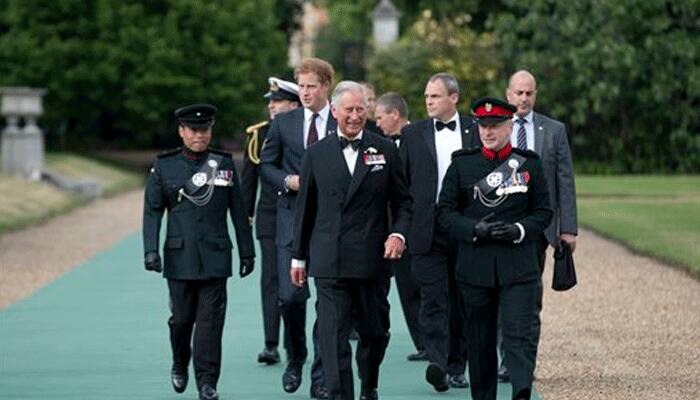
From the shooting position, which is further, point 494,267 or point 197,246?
→ point 197,246

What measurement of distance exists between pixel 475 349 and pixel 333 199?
1088 mm

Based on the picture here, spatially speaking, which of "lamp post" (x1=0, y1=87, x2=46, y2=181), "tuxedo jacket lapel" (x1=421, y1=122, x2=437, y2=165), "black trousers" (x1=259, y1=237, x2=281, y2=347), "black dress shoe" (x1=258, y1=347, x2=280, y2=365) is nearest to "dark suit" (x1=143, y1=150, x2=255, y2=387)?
"tuxedo jacket lapel" (x1=421, y1=122, x2=437, y2=165)

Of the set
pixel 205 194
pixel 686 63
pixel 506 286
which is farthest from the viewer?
pixel 686 63

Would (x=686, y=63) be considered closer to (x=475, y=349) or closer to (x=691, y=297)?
(x=691, y=297)

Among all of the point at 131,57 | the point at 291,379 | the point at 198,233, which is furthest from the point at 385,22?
the point at 198,233

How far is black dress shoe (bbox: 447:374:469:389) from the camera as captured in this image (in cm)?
1257

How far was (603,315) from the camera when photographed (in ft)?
56.3

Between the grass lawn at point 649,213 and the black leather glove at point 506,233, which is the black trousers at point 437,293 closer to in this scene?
the black leather glove at point 506,233

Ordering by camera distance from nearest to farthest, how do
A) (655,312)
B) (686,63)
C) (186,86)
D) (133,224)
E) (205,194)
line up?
(205,194)
(655,312)
(133,224)
(686,63)
(186,86)

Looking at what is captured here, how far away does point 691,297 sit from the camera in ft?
61.0

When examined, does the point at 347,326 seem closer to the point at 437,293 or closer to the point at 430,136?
the point at 437,293

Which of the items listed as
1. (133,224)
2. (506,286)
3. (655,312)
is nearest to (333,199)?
(506,286)

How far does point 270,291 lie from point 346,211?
2.81 metres

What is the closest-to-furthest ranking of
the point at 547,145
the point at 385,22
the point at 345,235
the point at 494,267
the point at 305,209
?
1. the point at 494,267
2. the point at 345,235
3. the point at 305,209
4. the point at 547,145
5. the point at 385,22
